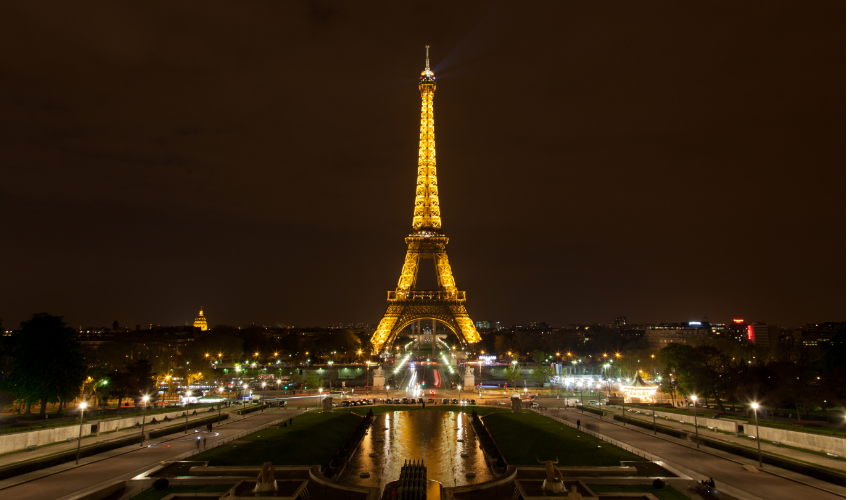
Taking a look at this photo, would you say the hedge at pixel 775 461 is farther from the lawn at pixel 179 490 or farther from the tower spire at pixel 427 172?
the tower spire at pixel 427 172

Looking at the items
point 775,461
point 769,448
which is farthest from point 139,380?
point 769,448

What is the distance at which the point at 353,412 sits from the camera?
48.8m

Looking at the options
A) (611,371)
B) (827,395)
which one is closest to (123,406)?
(827,395)

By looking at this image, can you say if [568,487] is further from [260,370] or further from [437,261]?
[260,370]

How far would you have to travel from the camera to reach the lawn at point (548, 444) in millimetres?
28562

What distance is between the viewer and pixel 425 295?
93.4 m

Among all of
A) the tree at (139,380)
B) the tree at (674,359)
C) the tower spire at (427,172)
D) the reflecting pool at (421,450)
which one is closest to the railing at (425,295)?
the tower spire at (427,172)

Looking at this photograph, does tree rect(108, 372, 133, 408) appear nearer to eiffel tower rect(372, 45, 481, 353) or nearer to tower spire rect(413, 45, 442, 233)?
eiffel tower rect(372, 45, 481, 353)

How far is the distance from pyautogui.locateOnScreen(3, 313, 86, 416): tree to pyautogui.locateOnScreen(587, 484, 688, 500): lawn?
3736 centimetres

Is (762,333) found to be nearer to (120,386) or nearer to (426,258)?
(426,258)

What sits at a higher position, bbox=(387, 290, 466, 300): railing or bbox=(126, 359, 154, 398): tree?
bbox=(387, 290, 466, 300): railing

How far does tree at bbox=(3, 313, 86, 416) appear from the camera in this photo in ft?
126

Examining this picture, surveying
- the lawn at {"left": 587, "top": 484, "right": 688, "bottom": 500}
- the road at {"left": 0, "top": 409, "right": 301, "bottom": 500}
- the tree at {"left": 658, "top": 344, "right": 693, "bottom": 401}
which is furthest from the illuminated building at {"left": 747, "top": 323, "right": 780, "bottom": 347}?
the road at {"left": 0, "top": 409, "right": 301, "bottom": 500}

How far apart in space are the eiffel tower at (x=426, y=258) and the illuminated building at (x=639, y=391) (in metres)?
35.2
